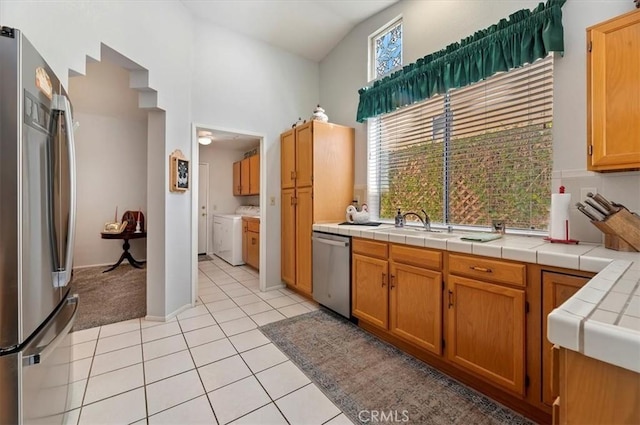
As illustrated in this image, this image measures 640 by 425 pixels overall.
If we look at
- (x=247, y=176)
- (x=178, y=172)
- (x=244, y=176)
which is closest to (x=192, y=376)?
(x=178, y=172)

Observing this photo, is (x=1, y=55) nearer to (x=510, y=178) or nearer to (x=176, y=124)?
(x=176, y=124)

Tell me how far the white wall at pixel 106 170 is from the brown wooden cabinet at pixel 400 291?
446 centimetres

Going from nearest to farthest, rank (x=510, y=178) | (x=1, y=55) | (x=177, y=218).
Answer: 1. (x=1, y=55)
2. (x=510, y=178)
3. (x=177, y=218)

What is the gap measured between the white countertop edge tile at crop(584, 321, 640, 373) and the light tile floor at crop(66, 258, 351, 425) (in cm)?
134

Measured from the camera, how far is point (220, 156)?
6152 millimetres

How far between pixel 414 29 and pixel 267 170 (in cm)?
230

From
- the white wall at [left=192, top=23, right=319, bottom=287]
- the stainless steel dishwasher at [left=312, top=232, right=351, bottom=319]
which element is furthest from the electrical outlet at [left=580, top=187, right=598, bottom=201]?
the white wall at [left=192, top=23, right=319, bottom=287]

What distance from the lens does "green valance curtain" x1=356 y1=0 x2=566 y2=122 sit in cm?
182

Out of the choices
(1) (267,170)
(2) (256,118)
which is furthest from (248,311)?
(2) (256,118)

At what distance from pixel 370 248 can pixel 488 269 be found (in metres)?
0.97

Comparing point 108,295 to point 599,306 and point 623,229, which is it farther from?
point 623,229

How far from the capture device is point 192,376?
186 cm

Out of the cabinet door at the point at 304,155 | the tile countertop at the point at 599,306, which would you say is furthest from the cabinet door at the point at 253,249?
the tile countertop at the point at 599,306

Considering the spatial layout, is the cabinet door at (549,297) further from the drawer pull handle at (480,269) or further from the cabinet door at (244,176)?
the cabinet door at (244,176)
